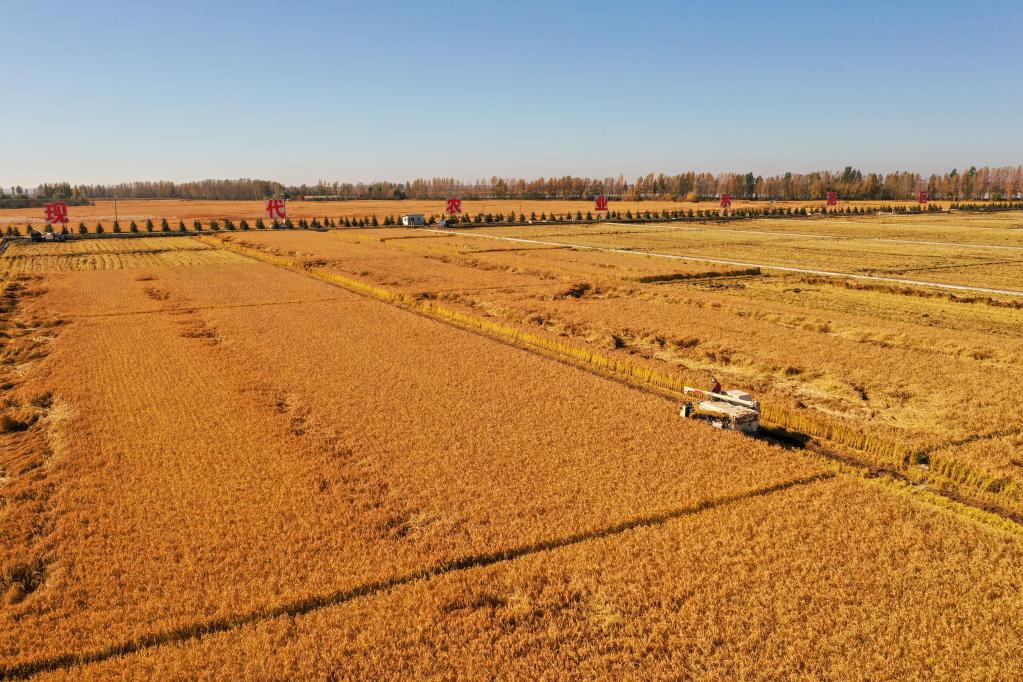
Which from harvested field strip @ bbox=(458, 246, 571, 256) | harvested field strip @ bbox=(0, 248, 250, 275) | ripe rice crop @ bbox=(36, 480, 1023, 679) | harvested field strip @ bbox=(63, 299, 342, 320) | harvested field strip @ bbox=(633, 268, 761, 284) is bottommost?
ripe rice crop @ bbox=(36, 480, 1023, 679)

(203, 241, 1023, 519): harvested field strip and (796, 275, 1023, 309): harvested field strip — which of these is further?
(796, 275, 1023, 309): harvested field strip

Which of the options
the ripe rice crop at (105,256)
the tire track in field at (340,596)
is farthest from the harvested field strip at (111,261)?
the tire track in field at (340,596)

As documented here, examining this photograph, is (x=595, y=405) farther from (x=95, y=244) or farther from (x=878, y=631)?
(x=95, y=244)

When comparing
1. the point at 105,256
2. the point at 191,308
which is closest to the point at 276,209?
the point at 105,256

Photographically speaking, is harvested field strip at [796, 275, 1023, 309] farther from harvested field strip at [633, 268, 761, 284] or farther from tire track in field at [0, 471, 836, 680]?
tire track in field at [0, 471, 836, 680]

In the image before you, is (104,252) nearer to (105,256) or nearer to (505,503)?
(105,256)

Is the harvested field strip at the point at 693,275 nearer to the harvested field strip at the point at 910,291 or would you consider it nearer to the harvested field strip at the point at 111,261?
the harvested field strip at the point at 910,291

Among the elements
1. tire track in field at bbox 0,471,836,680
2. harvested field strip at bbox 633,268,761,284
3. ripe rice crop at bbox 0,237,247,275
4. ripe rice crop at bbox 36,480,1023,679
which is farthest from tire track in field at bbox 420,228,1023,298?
tire track in field at bbox 0,471,836,680
